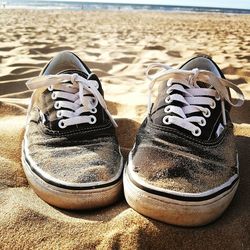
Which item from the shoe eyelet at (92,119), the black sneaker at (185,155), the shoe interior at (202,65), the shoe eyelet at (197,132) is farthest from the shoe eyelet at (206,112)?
the shoe eyelet at (92,119)

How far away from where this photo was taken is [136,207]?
1.13 m

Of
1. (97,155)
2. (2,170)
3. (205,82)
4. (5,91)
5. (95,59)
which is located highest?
(205,82)

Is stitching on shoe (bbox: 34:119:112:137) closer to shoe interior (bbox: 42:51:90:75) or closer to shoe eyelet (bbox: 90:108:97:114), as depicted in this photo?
shoe eyelet (bbox: 90:108:97:114)

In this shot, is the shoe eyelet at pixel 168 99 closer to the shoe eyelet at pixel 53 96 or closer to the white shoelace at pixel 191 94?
the white shoelace at pixel 191 94

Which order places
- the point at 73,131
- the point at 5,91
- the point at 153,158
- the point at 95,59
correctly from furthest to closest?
the point at 95,59 → the point at 5,91 → the point at 73,131 → the point at 153,158

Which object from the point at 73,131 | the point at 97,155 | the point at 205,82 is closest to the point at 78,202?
the point at 97,155

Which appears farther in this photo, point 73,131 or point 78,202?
point 73,131

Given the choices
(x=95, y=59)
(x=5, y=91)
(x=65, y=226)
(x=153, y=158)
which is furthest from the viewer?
(x=95, y=59)

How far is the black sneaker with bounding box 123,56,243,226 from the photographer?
108 centimetres

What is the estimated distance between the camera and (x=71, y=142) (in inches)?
53.2

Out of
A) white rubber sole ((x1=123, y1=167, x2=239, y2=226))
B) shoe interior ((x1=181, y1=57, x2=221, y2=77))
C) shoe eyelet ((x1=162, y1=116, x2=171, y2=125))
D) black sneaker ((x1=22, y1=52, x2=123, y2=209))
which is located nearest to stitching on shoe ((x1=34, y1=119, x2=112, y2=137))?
black sneaker ((x1=22, y1=52, x2=123, y2=209))

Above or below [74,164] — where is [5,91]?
below

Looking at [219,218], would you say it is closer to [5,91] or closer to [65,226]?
[65,226]

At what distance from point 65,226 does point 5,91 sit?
172 centimetres
